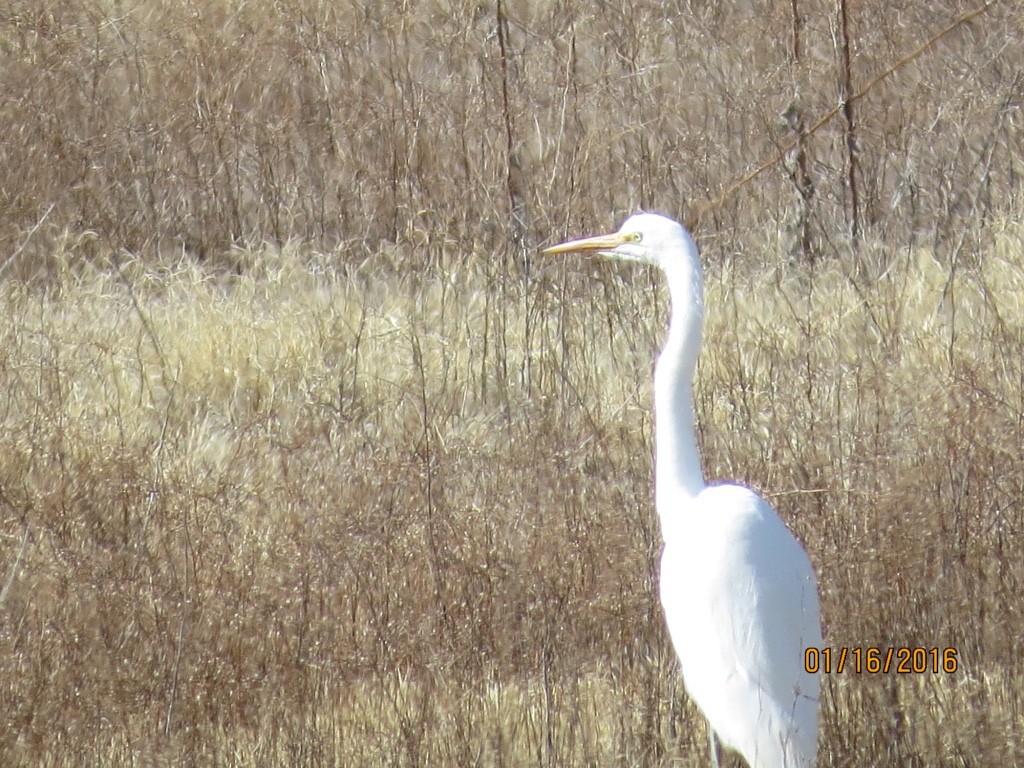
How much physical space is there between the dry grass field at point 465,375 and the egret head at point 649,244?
63 centimetres

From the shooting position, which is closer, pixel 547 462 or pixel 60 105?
pixel 547 462

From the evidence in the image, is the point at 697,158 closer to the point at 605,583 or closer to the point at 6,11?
the point at 605,583

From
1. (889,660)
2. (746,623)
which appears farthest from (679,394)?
(889,660)

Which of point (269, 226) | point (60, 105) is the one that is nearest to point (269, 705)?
point (269, 226)

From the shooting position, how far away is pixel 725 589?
2.96m

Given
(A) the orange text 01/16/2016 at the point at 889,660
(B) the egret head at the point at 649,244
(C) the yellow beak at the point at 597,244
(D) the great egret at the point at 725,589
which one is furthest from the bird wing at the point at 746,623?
(C) the yellow beak at the point at 597,244

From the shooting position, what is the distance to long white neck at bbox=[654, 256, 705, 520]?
10.1ft

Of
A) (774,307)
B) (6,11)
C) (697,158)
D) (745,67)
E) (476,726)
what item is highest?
(6,11)

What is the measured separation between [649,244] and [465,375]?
2.18 metres

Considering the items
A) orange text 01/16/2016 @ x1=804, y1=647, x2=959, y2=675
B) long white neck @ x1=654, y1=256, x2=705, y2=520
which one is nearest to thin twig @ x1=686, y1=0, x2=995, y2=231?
long white neck @ x1=654, y1=256, x2=705, y2=520

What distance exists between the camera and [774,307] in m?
5.46

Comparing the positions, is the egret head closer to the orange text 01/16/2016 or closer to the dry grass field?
the dry grass field

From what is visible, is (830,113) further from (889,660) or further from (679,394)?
(889,660)

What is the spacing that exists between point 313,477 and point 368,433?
Answer: 89cm
